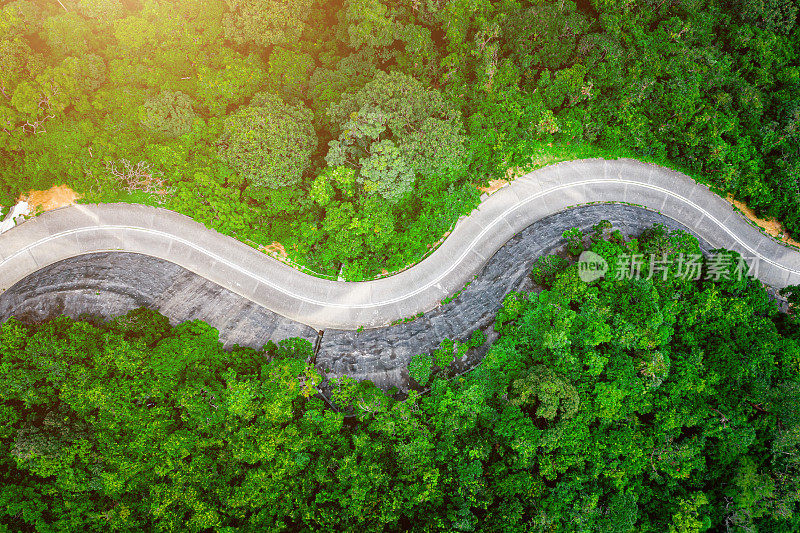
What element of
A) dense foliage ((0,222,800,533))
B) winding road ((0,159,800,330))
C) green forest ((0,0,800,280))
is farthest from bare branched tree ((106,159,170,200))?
dense foliage ((0,222,800,533))

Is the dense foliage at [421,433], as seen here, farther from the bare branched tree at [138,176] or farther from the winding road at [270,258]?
the bare branched tree at [138,176]

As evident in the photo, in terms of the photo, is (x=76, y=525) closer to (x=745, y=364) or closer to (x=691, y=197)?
(x=745, y=364)

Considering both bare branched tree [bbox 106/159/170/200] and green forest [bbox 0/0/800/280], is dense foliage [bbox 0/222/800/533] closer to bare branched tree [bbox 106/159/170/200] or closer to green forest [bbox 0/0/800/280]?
bare branched tree [bbox 106/159/170/200]

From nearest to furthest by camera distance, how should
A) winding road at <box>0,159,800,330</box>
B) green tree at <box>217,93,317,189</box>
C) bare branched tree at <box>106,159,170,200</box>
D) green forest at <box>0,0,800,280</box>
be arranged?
green tree at <box>217,93,317,189</box> < green forest at <box>0,0,800,280</box> < bare branched tree at <box>106,159,170,200</box> < winding road at <box>0,159,800,330</box>

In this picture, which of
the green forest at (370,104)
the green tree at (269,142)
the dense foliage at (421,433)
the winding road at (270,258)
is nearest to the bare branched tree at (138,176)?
the green forest at (370,104)

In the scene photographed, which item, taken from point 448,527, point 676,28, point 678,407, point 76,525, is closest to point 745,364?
point 678,407

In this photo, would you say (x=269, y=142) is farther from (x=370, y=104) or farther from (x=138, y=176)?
(x=138, y=176)
